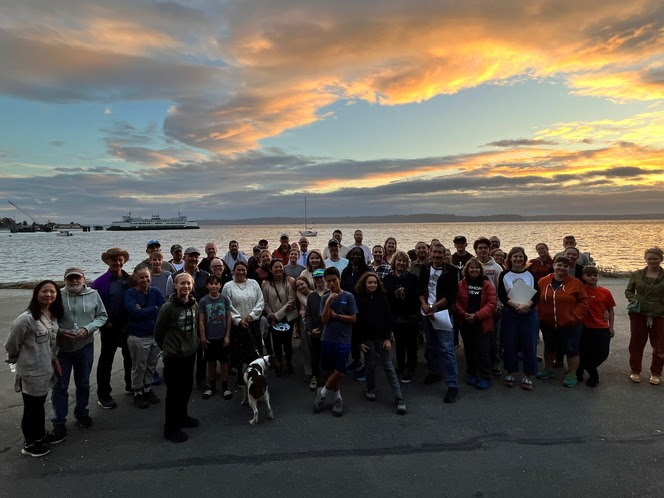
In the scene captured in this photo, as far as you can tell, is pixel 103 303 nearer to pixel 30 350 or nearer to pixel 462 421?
pixel 30 350

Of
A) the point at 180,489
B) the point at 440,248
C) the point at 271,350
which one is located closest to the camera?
the point at 180,489

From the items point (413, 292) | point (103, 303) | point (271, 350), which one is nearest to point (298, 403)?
point (271, 350)

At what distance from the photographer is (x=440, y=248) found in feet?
19.2

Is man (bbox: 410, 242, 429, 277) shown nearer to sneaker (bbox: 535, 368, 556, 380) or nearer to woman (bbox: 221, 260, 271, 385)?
sneaker (bbox: 535, 368, 556, 380)

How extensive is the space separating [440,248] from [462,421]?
2.47 meters

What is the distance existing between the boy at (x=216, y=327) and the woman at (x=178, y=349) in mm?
718

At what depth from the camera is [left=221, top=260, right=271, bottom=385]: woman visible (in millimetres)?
5621

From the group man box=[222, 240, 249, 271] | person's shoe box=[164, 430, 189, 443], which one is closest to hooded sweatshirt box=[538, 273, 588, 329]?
person's shoe box=[164, 430, 189, 443]

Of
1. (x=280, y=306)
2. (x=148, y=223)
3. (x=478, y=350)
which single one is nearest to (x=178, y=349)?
(x=280, y=306)

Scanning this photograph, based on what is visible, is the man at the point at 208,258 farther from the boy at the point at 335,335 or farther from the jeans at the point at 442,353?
the jeans at the point at 442,353

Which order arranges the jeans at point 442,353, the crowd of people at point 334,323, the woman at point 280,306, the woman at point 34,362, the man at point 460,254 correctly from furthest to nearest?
the man at point 460,254 → the woman at point 280,306 → the jeans at point 442,353 → the crowd of people at point 334,323 → the woman at point 34,362

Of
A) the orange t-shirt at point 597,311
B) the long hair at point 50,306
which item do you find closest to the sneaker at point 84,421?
the long hair at point 50,306

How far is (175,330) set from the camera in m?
4.38

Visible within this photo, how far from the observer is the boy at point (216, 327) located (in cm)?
529
